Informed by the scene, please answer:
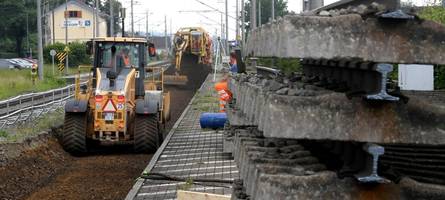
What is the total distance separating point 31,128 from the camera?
1980 cm

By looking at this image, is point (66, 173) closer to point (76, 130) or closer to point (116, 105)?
point (76, 130)

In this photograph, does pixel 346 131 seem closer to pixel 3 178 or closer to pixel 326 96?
pixel 326 96

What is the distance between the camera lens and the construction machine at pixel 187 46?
44062 mm

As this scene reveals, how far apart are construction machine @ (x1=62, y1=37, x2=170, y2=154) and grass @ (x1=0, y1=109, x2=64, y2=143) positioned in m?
1.16

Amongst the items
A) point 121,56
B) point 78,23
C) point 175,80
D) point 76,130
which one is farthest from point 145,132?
point 78,23

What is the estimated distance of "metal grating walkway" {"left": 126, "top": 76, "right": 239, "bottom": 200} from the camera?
1213 cm

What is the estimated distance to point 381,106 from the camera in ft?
10.1

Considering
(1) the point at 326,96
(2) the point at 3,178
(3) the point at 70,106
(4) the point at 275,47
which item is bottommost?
(2) the point at 3,178

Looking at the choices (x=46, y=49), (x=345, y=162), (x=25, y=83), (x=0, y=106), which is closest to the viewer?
(x=345, y=162)

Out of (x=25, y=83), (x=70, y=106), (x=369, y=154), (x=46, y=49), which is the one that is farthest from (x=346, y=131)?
(x=46, y=49)

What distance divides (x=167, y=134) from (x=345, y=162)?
18492mm

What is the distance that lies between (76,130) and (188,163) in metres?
3.35

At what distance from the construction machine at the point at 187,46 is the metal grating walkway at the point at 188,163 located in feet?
62.7

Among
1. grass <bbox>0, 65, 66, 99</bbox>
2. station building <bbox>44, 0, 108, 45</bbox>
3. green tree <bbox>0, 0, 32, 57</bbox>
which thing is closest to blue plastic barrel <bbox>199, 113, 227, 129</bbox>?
grass <bbox>0, 65, 66, 99</bbox>
